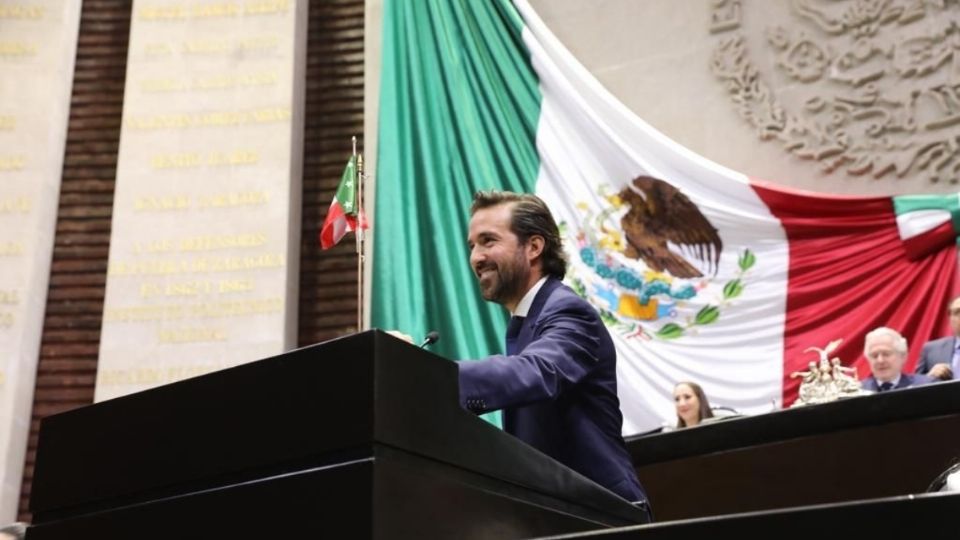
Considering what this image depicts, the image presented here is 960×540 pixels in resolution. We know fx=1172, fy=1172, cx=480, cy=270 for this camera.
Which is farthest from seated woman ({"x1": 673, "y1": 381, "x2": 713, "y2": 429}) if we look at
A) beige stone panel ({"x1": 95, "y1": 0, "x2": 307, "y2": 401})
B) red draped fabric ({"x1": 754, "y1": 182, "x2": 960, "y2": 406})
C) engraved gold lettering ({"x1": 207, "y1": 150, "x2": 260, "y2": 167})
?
engraved gold lettering ({"x1": 207, "y1": 150, "x2": 260, "y2": 167})

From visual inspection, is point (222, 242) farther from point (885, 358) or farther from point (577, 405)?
point (577, 405)

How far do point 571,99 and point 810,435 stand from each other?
3.85 m

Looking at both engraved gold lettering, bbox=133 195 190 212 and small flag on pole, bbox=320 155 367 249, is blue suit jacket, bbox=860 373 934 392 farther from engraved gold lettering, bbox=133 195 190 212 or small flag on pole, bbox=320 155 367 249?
engraved gold lettering, bbox=133 195 190 212

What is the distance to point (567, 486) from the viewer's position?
1.73 m

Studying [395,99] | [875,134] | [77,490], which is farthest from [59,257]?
[77,490]

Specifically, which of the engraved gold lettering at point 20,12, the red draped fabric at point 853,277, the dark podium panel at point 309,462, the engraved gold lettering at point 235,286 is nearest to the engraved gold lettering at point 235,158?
the engraved gold lettering at point 235,286

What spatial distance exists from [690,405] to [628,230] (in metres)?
1.45

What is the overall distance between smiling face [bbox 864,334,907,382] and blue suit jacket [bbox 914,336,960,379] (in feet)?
1.04

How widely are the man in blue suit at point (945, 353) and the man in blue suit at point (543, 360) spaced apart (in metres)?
3.21

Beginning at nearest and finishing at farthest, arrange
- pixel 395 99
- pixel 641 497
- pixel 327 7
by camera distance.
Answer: pixel 641 497
pixel 395 99
pixel 327 7

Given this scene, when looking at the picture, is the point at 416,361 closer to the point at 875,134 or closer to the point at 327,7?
the point at 875,134

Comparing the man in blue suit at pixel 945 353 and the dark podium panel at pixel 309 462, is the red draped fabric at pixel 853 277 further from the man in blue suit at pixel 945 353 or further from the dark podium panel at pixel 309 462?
the dark podium panel at pixel 309 462

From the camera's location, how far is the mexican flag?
619 cm

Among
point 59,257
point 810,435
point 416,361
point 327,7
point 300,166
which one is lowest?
→ point 416,361
